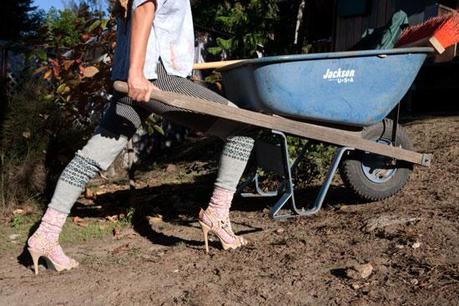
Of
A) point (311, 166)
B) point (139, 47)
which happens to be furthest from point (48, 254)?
point (311, 166)

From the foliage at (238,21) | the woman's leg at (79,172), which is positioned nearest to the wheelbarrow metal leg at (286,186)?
the woman's leg at (79,172)

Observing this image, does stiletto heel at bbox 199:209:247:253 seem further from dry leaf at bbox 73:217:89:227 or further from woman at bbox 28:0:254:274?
dry leaf at bbox 73:217:89:227

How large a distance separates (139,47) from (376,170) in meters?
1.99

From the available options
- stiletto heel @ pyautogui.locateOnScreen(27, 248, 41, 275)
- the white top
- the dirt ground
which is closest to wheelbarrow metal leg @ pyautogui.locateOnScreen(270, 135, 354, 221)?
the dirt ground

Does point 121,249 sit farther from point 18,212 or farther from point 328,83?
point 328,83

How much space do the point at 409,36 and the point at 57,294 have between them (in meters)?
2.95

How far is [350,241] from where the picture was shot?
10.3 feet

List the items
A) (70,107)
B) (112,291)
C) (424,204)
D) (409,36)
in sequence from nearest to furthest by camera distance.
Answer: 1. (112,291)
2. (424,204)
3. (409,36)
4. (70,107)

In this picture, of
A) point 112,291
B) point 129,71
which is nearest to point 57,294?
point 112,291

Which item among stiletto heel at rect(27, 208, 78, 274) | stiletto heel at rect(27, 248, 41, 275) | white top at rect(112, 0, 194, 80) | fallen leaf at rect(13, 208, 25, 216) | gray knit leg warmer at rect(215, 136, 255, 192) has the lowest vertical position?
fallen leaf at rect(13, 208, 25, 216)

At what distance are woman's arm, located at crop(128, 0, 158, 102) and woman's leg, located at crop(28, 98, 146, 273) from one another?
0.33m

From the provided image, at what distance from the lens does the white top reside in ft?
9.53

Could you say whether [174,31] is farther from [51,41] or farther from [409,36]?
[51,41]

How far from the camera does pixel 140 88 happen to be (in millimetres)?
2725
